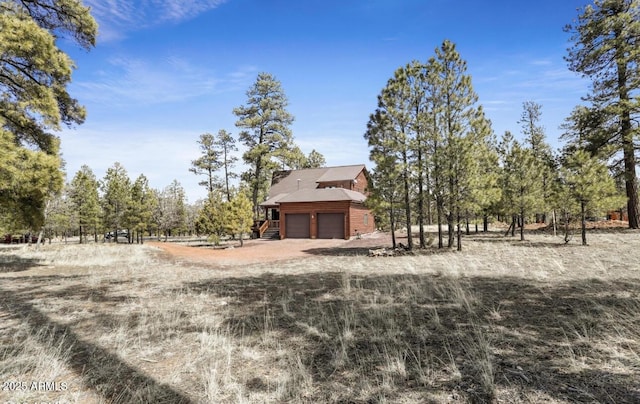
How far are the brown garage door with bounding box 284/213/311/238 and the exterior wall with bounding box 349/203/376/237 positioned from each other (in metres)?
4.47

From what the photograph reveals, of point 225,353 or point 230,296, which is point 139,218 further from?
point 225,353

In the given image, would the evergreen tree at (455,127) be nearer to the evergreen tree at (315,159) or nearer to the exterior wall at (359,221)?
the exterior wall at (359,221)

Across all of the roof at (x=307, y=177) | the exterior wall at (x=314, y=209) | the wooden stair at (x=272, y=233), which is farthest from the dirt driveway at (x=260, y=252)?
the roof at (x=307, y=177)

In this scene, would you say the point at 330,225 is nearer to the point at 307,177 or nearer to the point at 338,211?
the point at 338,211

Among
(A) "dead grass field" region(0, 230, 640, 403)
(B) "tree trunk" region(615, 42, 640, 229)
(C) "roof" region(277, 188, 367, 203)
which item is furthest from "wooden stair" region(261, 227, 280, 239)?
(B) "tree trunk" region(615, 42, 640, 229)

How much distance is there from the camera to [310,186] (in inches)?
1505

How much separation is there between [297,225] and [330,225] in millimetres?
3655

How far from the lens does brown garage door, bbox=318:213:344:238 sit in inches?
1153

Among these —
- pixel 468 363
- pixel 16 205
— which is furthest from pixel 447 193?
pixel 16 205

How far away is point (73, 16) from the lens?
1463 cm

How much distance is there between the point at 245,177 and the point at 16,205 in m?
29.2

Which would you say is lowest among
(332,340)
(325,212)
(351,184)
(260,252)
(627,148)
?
(260,252)

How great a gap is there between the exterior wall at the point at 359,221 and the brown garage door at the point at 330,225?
964 mm

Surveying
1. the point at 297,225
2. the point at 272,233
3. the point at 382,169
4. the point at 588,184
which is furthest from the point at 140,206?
the point at 588,184
